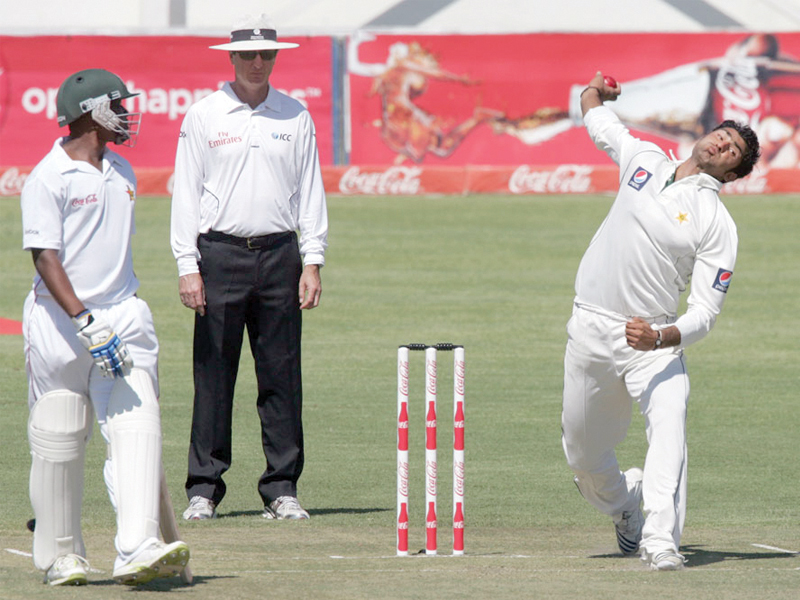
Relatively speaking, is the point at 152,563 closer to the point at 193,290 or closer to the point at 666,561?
the point at 666,561

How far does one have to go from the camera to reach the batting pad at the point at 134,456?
6.08 meters

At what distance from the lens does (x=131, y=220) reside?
634 centimetres

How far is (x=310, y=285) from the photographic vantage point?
26.3 ft

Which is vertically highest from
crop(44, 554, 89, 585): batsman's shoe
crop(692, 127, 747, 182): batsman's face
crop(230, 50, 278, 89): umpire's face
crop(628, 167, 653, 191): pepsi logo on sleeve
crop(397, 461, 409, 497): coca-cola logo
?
crop(230, 50, 278, 89): umpire's face

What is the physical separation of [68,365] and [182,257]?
182cm

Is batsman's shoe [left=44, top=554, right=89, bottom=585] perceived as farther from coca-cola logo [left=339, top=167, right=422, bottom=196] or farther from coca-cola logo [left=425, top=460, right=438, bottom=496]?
coca-cola logo [left=339, top=167, right=422, bottom=196]

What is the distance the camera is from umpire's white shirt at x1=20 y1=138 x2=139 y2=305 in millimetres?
6047

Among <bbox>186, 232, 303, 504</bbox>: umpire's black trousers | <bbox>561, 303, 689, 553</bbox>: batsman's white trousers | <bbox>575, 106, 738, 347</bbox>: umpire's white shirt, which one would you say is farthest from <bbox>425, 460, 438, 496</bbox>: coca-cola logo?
<bbox>186, 232, 303, 504</bbox>: umpire's black trousers

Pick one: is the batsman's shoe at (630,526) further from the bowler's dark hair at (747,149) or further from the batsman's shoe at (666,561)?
the bowler's dark hair at (747,149)

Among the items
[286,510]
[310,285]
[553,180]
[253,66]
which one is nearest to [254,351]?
[310,285]

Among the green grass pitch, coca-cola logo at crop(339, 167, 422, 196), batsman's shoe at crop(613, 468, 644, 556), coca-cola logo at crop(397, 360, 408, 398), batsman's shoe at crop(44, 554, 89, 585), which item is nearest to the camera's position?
batsman's shoe at crop(44, 554, 89, 585)

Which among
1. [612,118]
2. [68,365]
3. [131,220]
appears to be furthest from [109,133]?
[612,118]

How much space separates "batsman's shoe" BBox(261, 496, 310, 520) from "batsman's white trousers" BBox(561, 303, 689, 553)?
1521 millimetres

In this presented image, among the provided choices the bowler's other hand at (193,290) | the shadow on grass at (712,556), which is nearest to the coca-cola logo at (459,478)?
the shadow on grass at (712,556)
